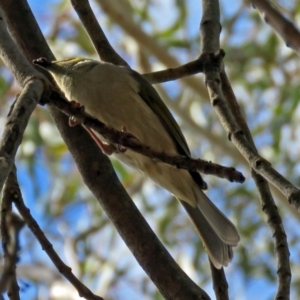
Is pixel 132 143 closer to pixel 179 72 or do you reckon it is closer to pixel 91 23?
pixel 179 72

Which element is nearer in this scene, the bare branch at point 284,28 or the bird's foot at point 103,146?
the bare branch at point 284,28

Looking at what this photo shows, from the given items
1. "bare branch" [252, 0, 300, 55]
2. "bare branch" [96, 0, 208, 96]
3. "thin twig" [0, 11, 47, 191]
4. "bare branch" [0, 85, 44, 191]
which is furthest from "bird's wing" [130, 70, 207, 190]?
"bare branch" [96, 0, 208, 96]

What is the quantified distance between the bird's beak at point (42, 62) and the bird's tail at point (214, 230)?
2.36 feet

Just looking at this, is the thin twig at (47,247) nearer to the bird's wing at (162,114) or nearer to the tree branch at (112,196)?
the tree branch at (112,196)

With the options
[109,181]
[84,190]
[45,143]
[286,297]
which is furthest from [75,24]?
[286,297]

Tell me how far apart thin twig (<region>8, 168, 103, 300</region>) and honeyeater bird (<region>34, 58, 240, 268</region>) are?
0.57 m

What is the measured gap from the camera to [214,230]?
2.50 metres

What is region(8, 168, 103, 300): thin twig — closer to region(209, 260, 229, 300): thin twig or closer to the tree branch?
the tree branch

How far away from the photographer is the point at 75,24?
5.32 m

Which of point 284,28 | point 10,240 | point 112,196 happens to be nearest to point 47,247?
A: point 10,240

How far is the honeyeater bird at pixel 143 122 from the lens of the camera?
2432 mm

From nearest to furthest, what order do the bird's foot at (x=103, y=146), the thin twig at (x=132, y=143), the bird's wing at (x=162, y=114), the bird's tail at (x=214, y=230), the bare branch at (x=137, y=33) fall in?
1. the thin twig at (x=132, y=143)
2. the bird's foot at (x=103, y=146)
3. the bird's tail at (x=214, y=230)
4. the bird's wing at (x=162, y=114)
5. the bare branch at (x=137, y=33)

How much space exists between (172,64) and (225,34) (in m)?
0.98

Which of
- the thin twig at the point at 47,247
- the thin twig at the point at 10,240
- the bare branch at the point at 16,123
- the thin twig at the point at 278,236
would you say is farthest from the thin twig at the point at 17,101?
the thin twig at the point at 278,236
